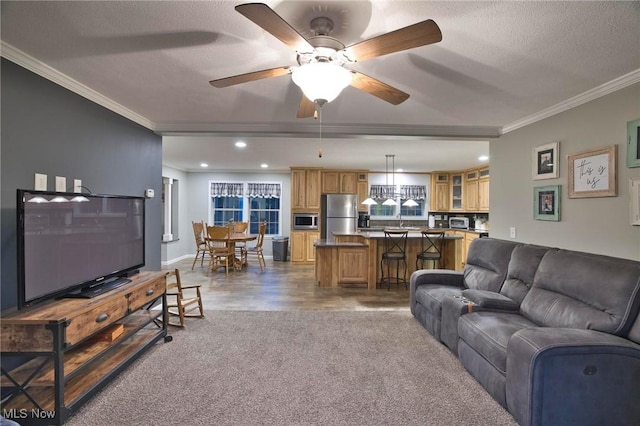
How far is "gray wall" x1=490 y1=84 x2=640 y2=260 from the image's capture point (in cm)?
245

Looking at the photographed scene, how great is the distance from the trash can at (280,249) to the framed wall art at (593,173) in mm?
6058

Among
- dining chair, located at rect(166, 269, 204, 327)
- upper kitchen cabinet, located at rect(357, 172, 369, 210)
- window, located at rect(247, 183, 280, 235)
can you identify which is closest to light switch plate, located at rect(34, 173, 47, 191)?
dining chair, located at rect(166, 269, 204, 327)

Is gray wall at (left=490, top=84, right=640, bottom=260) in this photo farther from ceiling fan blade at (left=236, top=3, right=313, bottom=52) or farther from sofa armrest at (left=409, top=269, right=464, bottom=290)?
ceiling fan blade at (left=236, top=3, right=313, bottom=52)

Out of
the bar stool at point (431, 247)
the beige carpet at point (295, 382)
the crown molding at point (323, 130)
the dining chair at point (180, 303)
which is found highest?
the crown molding at point (323, 130)

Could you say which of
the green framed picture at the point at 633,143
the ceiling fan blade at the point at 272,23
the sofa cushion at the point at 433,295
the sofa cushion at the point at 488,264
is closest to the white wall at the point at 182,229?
the sofa cushion at the point at 433,295

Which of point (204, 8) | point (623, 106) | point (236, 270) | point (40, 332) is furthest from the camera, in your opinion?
point (236, 270)

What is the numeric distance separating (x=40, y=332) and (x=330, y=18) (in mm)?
2390

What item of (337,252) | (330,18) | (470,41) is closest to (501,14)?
(470,41)

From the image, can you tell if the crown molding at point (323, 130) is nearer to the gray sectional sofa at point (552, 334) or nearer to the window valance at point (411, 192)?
the gray sectional sofa at point (552, 334)

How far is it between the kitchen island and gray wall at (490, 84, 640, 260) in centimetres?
144

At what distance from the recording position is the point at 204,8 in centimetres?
159

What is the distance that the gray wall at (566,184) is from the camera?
8.04 feet

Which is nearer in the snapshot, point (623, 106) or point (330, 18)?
point (330, 18)

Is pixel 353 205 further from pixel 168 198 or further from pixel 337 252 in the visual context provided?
pixel 168 198
